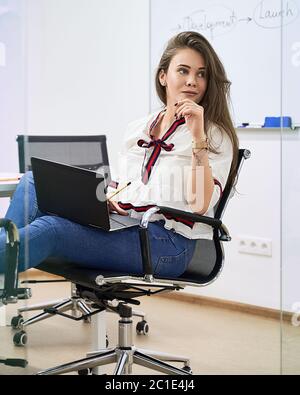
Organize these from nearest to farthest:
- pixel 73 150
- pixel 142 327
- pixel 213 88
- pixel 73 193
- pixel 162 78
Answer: pixel 73 193 < pixel 213 88 < pixel 162 78 < pixel 73 150 < pixel 142 327

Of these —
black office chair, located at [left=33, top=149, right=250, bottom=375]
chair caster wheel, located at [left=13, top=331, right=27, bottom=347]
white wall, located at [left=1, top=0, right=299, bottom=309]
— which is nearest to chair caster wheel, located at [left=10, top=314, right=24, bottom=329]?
chair caster wheel, located at [left=13, top=331, right=27, bottom=347]

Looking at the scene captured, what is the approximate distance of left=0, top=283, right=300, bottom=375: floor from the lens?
8.09ft

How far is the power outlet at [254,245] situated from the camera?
3131 millimetres

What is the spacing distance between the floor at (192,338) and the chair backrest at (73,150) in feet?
1.77

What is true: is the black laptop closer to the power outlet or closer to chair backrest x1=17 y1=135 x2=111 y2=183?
A: chair backrest x1=17 y1=135 x2=111 y2=183

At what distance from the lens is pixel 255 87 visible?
10.3ft

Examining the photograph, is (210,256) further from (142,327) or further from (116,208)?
(142,327)

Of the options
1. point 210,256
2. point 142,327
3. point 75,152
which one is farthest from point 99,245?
point 142,327

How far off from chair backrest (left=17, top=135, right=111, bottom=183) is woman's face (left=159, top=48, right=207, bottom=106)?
652mm

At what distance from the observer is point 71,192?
72.9 inches

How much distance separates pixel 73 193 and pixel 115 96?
1.93 metres

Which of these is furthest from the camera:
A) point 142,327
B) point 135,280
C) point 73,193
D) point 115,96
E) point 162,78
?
point 115,96

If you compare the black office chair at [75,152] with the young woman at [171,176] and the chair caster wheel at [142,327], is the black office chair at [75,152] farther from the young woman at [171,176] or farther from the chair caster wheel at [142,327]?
the young woman at [171,176]
